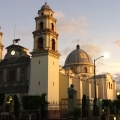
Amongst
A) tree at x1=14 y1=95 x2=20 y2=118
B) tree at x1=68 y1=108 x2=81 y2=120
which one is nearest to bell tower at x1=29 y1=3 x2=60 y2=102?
tree at x1=14 y1=95 x2=20 y2=118

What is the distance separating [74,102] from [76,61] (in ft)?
136

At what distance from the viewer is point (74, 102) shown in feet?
81.9

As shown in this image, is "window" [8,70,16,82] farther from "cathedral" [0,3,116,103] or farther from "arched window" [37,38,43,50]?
"arched window" [37,38,43,50]

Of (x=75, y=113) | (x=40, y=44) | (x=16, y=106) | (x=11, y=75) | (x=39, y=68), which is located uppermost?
(x=40, y=44)

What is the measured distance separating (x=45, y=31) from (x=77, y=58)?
24511 mm

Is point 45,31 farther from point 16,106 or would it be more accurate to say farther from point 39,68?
point 16,106

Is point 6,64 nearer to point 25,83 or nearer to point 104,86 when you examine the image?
point 25,83

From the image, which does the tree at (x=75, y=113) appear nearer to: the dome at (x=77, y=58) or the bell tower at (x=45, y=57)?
the bell tower at (x=45, y=57)

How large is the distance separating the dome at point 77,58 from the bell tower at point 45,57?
2141cm

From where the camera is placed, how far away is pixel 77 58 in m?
66.7

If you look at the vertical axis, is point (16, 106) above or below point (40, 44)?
below

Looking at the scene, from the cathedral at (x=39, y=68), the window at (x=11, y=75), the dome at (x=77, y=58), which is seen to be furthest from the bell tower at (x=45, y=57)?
the dome at (x=77, y=58)

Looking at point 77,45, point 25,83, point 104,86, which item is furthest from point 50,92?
point 77,45

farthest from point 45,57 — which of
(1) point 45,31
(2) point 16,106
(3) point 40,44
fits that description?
(2) point 16,106
